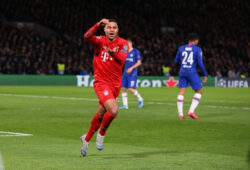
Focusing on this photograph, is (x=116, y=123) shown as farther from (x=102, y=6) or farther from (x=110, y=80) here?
(x=102, y=6)

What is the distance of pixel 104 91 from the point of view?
8.10m

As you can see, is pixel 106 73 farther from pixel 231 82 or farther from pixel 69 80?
pixel 231 82

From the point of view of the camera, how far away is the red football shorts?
8.05 meters

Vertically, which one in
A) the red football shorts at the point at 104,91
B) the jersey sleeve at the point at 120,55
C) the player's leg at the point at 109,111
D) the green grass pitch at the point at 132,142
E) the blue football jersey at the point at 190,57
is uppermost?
the jersey sleeve at the point at 120,55

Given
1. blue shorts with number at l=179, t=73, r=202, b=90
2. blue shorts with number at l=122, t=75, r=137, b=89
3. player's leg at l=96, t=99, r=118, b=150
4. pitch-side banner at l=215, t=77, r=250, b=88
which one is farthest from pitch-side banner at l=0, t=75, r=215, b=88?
player's leg at l=96, t=99, r=118, b=150

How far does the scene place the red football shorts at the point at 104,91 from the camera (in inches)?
317

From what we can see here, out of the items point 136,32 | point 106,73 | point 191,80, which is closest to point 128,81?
point 191,80

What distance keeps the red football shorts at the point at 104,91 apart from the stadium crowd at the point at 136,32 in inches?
1161

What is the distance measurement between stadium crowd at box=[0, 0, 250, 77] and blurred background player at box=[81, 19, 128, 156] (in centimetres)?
2947

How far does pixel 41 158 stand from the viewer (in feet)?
24.9

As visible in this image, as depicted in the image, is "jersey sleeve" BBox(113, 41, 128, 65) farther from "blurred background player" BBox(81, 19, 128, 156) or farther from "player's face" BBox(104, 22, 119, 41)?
"player's face" BBox(104, 22, 119, 41)

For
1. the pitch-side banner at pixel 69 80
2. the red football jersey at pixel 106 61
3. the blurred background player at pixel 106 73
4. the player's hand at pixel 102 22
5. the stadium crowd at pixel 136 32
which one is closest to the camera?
the player's hand at pixel 102 22

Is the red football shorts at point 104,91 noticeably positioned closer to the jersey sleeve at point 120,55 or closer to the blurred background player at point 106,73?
the blurred background player at point 106,73

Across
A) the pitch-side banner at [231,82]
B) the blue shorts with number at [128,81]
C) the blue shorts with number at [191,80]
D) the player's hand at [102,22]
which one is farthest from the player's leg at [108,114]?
the pitch-side banner at [231,82]
